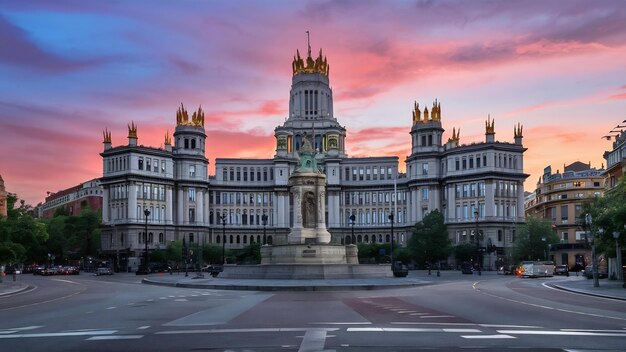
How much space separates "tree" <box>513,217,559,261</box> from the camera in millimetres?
119312

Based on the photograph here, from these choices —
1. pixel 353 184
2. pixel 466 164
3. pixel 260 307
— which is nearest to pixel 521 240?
pixel 466 164

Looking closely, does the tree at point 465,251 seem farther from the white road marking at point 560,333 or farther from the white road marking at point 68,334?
the white road marking at point 68,334

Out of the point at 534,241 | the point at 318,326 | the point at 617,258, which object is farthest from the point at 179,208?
the point at 318,326

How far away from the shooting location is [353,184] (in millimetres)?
178500

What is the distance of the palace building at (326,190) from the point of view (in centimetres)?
15288

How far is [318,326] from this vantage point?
2381 cm

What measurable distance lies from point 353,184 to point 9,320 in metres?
152

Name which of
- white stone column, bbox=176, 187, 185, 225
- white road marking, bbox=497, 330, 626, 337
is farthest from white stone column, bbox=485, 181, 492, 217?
white road marking, bbox=497, 330, 626, 337

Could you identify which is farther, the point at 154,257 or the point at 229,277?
the point at 154,257

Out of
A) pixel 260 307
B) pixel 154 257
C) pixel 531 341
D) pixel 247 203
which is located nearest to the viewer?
pixel 531 341

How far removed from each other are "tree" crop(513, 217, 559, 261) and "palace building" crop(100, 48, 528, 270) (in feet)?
59.0

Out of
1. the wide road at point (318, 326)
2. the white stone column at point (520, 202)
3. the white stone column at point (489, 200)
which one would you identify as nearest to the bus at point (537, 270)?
the wide road at point (318, 326)

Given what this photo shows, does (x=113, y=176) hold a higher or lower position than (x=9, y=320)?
higher

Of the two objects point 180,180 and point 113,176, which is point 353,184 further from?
point 113,176
